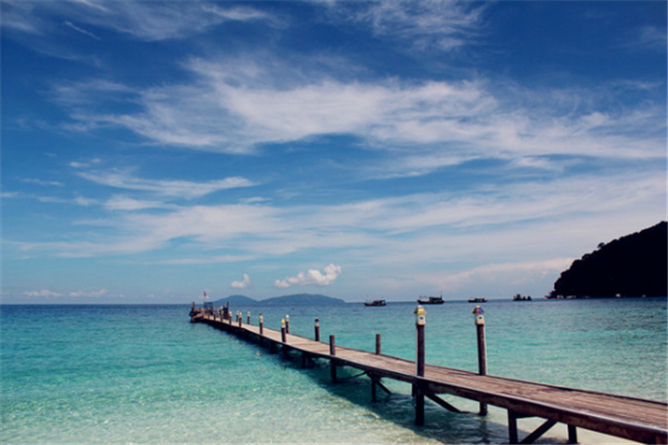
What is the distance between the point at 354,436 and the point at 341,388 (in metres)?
A: 5.93

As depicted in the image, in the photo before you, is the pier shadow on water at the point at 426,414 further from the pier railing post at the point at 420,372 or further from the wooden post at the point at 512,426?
the wooden post at the point at 512,426

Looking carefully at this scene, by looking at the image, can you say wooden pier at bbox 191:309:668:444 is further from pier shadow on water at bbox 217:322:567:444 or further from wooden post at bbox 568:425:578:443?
pier shadow on water at bbox 217:322:567:444

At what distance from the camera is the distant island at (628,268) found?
12800cm

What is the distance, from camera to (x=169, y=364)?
77.4 ft

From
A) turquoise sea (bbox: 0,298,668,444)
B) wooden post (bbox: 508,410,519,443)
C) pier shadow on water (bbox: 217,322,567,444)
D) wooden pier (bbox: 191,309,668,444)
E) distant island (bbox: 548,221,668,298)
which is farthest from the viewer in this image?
distant island (bbox: 548,221,668,298)

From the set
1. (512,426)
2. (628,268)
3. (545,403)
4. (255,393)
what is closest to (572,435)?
(512,426)

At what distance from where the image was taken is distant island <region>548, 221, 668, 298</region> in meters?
128

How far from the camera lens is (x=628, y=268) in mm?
137875

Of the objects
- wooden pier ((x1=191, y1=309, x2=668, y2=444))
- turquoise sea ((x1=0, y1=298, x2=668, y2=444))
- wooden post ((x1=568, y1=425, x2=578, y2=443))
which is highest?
wooden pier ((x1=191, y1=309, x2=668, y2=444))

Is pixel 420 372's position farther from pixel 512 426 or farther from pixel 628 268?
pixel 628 268

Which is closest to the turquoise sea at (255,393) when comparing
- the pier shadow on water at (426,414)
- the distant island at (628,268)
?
the pier shadow on water at (426,414)

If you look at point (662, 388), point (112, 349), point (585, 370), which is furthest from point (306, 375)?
point (112, 349)

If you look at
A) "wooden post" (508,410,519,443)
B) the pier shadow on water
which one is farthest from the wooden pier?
the pier shadow on water

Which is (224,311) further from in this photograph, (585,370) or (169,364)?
(585,370)
